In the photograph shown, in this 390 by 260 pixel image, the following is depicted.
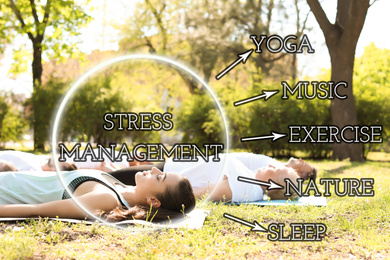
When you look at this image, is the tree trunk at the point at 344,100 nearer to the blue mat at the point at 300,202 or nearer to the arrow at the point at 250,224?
the blue mat at the point at 300,202

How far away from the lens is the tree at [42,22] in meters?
16.8

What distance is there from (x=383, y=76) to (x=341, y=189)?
74.0 ft

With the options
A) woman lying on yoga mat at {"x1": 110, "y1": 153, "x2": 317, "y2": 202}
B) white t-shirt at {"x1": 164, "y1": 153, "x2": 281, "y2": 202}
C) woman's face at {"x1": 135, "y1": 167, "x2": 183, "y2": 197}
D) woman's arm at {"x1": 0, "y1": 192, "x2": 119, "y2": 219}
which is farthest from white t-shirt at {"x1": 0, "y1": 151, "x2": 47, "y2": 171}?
woman's face at {"x1": 135, "y1": 167, "x2": 183, "y2": 197}

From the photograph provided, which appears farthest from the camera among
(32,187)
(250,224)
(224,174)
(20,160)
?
(20,160)

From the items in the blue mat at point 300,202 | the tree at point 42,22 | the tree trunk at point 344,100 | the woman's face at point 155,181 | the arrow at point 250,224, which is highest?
the tree at point 42,22

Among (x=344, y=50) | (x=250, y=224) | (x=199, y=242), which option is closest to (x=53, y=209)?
(x=199, y=242)

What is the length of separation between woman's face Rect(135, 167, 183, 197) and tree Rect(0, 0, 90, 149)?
13.3 m

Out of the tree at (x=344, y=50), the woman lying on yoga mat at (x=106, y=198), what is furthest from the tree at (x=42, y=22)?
the woman lying on yoga mat at (x=106, y=198)

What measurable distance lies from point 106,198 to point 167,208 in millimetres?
559

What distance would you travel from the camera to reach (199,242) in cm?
345

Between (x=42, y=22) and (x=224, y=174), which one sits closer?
(x=224, y=174)

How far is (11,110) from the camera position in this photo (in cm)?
1486

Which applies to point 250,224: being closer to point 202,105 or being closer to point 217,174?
point 217,174

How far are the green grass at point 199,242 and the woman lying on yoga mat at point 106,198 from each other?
0.62ft
